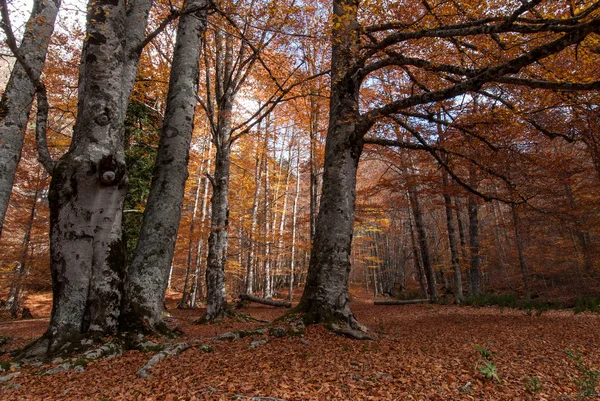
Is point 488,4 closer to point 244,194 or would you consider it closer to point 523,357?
point 523,357

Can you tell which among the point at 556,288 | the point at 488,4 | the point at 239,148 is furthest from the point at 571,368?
the point at 556,288

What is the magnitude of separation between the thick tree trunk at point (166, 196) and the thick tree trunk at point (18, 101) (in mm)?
2521

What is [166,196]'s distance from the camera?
4.55m

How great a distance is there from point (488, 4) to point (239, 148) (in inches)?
483

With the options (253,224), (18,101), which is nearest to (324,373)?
Answer: (18,101)

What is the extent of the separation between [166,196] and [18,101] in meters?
4.05

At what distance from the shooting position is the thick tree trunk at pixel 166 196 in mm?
4141

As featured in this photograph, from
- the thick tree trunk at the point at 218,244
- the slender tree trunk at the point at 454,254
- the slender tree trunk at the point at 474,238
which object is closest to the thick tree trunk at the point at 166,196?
the thick tree trunk at the point at 218,244

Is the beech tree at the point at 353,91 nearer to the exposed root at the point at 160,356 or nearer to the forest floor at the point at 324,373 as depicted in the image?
the forest floor at the point at 324,373

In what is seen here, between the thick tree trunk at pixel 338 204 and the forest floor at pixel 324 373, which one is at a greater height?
the thick tree trunk at pixel 338 204

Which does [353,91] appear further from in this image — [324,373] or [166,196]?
[324,373]

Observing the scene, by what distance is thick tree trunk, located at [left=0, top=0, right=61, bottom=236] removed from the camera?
5.32 metres

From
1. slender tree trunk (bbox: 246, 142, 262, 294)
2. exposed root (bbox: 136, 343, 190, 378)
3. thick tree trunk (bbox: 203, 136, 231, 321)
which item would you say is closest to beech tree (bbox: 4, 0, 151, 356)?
exposed root (bbox: 136, 343, 190, 378)

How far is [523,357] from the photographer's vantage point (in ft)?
11.7
